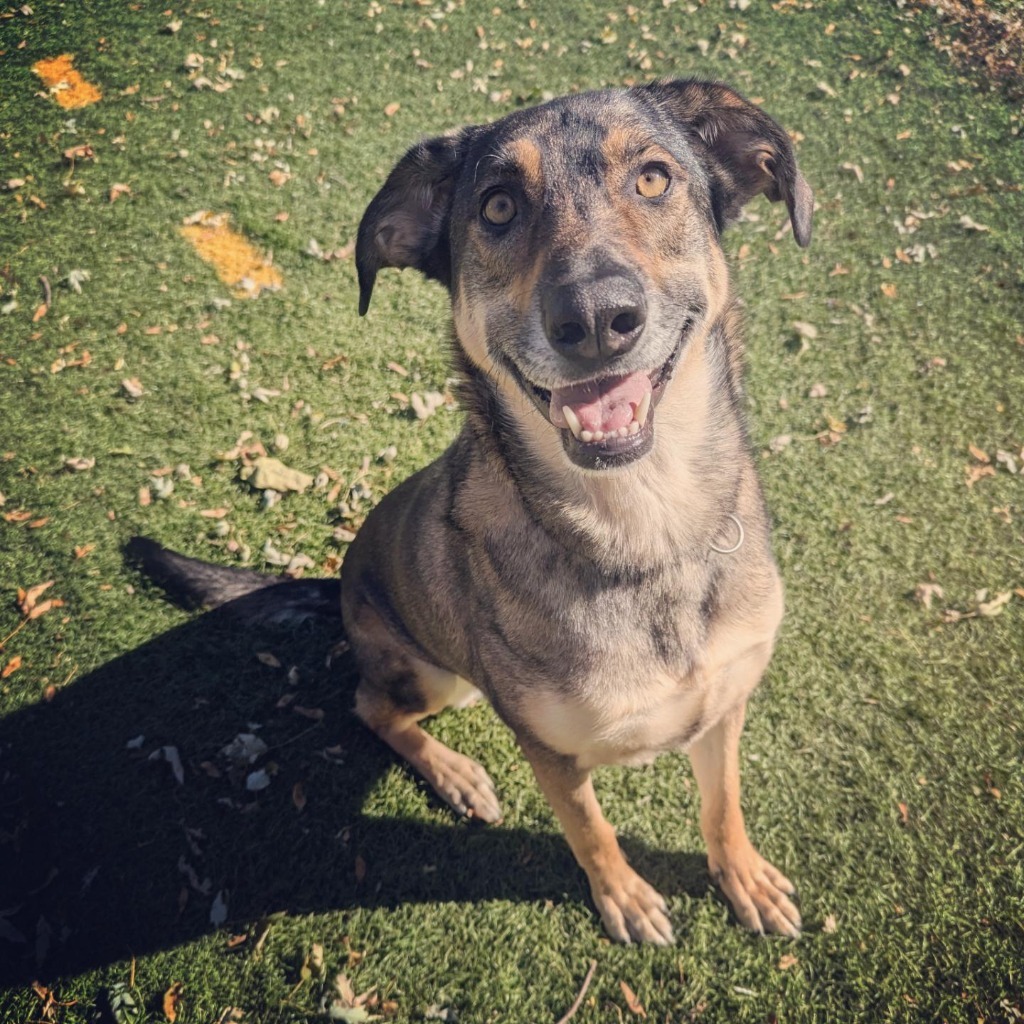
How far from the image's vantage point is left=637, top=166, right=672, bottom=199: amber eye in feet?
8.27

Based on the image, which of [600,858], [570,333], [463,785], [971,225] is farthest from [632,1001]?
[971,225]

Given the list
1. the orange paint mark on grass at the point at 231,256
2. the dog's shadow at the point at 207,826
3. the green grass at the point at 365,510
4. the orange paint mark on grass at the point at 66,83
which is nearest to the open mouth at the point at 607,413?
the green grass at the point at 365,510

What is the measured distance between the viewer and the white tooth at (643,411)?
7.80 ft

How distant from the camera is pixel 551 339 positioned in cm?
221

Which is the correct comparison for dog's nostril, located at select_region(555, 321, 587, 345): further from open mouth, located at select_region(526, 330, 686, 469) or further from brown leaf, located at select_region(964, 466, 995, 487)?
brown leaf, located at select_region(964, 466, 995, 487)

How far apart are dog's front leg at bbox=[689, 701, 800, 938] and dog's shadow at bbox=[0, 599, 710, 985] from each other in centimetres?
20

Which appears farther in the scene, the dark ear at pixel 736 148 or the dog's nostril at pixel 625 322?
the dark ear at pixel 736 148

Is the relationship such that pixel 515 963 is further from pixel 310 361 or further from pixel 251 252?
pixel 251 252

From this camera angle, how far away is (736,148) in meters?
2.81

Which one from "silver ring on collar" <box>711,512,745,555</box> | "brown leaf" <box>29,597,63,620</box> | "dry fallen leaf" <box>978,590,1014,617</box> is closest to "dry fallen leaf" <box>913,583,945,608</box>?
"dry fallen leaf" <box>978,590,1014,617</box>

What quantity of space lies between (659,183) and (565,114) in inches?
15.9

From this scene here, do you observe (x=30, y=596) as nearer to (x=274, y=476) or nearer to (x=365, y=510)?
(x=274, y=476)

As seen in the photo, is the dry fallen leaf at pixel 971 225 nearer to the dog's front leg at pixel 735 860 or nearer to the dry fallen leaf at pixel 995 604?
the dry fallen leaf at pixel 995 604

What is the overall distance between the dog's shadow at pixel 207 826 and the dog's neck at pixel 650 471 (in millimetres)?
1900
